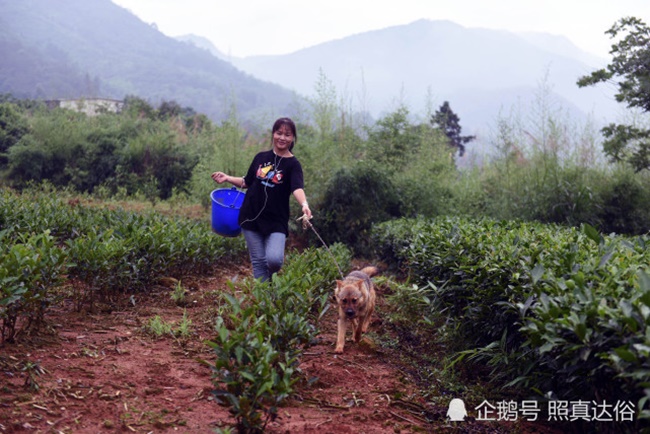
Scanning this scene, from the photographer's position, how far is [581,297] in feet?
10.3

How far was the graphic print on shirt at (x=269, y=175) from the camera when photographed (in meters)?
5.71

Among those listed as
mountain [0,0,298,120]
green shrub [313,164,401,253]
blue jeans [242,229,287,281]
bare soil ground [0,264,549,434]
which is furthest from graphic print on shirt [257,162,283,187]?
mountain [0,0,298,120]

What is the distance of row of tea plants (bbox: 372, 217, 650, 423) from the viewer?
9.30 ft

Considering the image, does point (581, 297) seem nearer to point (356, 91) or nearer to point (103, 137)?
point (356, 91)

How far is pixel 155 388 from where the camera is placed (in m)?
4.02

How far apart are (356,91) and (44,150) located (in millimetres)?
9909

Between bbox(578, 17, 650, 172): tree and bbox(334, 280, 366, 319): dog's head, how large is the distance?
642 centimetres

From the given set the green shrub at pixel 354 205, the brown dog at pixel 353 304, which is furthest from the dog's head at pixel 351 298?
the green shrub at pixel 354 205

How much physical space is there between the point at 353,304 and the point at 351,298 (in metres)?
0.06

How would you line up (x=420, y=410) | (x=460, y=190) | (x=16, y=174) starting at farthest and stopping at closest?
(x=16, y=174) → (x=460, y=190) → (x=420, y=410)

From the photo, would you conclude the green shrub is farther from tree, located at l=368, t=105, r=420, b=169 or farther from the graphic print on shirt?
the graphic print on shirt

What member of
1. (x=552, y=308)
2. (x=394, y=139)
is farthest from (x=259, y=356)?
(x=394, y=139)

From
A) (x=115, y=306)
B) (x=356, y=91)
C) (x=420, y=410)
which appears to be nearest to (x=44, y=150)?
(x=356, y=91)

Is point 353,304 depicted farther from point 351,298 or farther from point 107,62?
point 107,62
